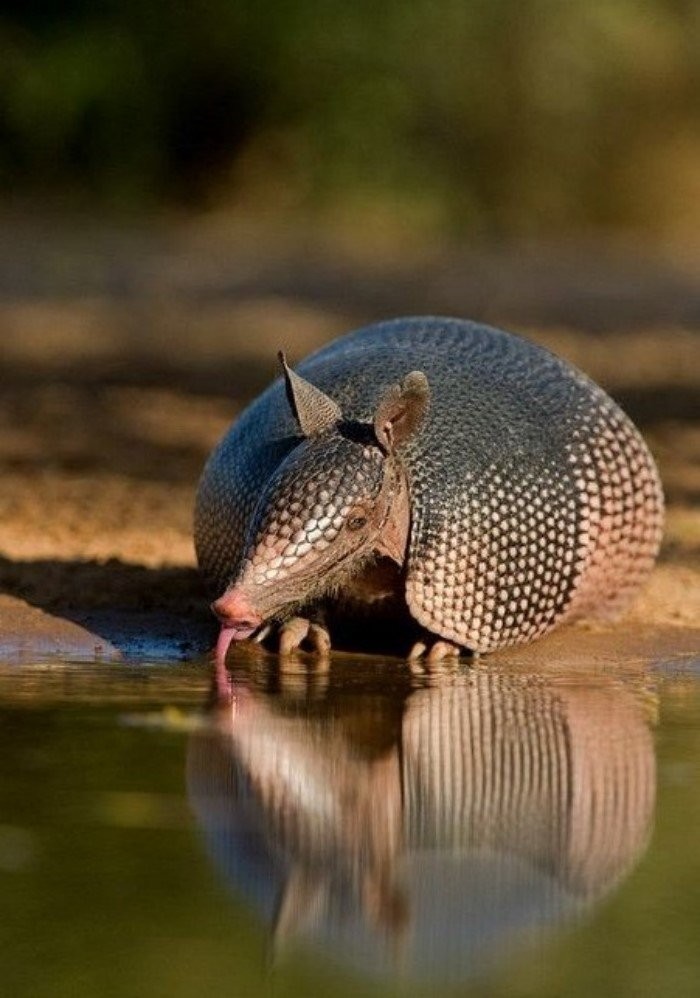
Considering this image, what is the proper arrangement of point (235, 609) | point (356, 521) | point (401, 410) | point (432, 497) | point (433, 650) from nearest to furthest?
point (235, 609) → point (356, 521) → point (401, 410) → point (432, 497) → point (433, 650)

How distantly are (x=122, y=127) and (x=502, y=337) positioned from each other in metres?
17.4

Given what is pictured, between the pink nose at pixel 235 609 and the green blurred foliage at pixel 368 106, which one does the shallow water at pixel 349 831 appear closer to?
the pink nose at pixel 235 609

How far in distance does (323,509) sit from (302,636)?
3.24 ft

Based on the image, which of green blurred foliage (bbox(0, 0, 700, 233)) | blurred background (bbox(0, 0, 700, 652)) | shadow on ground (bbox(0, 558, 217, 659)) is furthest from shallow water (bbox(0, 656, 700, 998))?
green blurred foliage (bbox(0, 0, 700, 233))

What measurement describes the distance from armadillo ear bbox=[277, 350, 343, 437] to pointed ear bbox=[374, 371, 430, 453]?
7.3 inches

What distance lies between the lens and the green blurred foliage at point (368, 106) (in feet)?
86.1

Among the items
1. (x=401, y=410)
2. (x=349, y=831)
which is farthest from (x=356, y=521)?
(x=349, y=831)

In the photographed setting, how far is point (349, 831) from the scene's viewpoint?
6438 mm

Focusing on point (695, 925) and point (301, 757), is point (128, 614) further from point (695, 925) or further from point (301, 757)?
point (695, 925)

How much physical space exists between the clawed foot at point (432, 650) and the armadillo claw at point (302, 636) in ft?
1.05

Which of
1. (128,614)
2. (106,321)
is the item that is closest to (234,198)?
(106,321)

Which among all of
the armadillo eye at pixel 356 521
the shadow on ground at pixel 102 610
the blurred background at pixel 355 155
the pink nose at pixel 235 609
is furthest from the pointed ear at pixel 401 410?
the blurred background at pixel 355 155

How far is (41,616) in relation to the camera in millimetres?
9602

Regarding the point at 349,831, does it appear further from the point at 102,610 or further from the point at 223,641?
the point at 102,610
